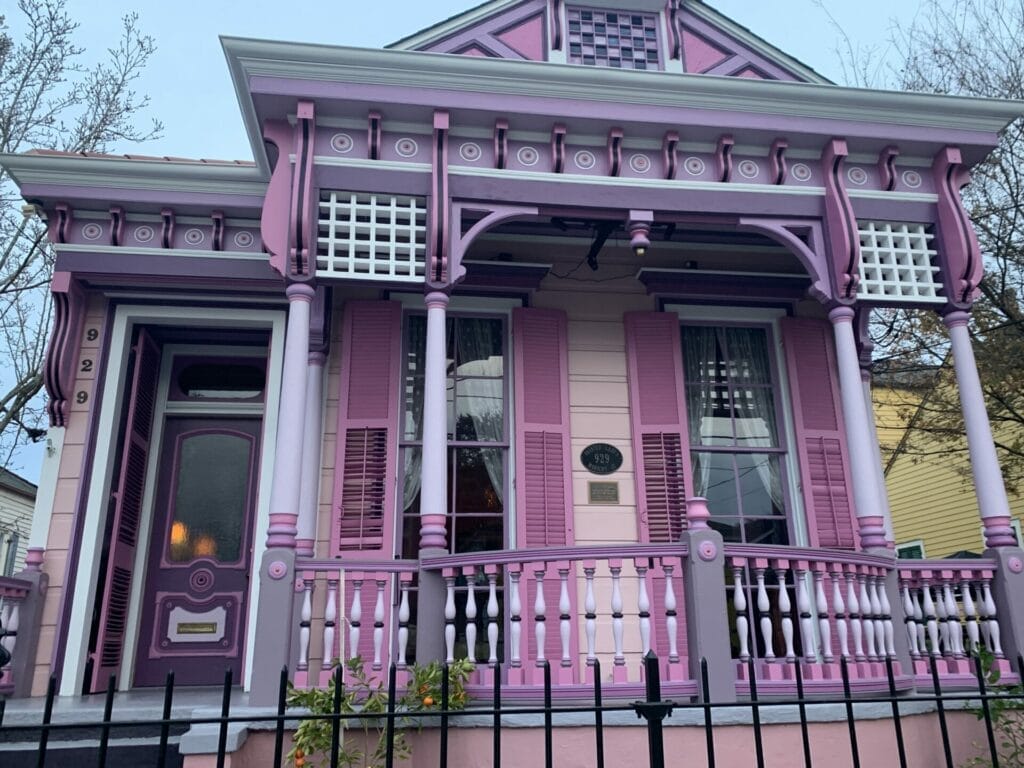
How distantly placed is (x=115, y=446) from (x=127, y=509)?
518 mm

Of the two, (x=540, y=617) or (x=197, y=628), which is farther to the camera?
(x=197, y=628)

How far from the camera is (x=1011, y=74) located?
9961mm

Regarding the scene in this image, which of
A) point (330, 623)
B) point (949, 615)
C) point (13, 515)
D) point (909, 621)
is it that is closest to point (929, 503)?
point (949, 615)

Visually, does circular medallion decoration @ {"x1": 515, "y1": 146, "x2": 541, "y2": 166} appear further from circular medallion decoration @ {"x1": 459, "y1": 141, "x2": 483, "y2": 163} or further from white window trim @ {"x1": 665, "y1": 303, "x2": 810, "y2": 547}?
white window trim @ {"x1": 665, "y1": 303, "x2": 810, "y2": 547}

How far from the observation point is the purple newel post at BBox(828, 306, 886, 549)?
5293 millimetres

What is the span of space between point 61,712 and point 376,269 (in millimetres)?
3237

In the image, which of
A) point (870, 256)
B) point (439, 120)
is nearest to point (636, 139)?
point (439, 120)

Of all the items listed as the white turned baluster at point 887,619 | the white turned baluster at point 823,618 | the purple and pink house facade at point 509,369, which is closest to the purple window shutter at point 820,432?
the purple and pink house facade at point 509,369

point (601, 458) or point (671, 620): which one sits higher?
point (601, 458)

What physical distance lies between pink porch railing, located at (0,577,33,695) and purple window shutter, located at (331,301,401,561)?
85.0 inches

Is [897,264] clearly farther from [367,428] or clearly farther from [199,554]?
[199,554]

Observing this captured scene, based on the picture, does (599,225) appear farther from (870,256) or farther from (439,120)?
(870,256)

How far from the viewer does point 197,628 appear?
6527mm

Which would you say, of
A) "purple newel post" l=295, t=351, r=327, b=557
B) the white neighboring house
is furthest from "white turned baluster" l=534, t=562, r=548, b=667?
the white neighboring house
